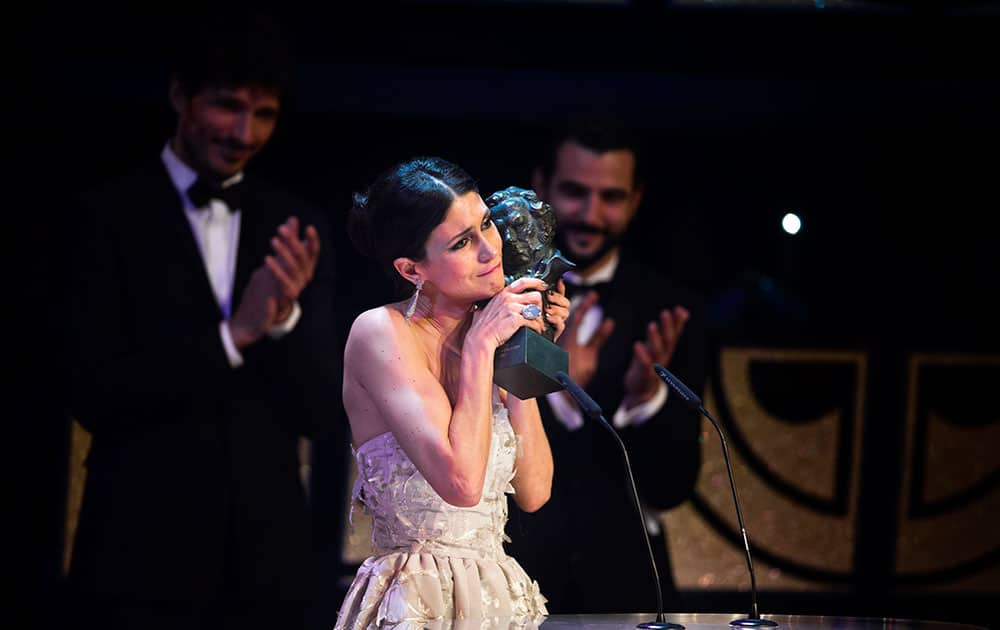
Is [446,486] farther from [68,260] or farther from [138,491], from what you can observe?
[68,260]

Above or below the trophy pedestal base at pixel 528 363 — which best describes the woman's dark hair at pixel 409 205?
above

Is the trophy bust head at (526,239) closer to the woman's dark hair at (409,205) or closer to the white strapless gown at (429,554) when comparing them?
the woman's dark hair at (409,205)

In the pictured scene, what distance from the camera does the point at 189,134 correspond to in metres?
4.32

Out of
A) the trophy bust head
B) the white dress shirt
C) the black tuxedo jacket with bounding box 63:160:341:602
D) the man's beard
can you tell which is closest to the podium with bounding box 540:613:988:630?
the trophy bust head

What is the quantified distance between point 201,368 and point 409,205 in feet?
5.91

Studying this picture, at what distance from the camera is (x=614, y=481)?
14.5 feet

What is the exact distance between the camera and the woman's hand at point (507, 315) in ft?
8.03

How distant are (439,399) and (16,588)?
2.59 meters

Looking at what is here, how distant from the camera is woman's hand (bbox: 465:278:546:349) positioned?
2447 mm

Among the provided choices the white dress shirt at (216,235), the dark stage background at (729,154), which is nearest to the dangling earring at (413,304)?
the white dress shirt at (216,235)

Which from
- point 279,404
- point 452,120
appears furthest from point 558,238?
point 279,404

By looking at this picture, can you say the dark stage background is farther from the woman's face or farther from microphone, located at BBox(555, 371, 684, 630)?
microphone, located at BBox(555, 371, 684, 630)

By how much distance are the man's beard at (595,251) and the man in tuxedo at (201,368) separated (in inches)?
35.1

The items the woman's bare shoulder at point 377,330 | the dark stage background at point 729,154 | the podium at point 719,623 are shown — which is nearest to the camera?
the podium at point 719,623
